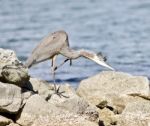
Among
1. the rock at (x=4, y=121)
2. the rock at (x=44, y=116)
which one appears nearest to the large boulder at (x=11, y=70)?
the rock at (x=44, y=116)

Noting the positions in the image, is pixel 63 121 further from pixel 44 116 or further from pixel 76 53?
pixel 76 53

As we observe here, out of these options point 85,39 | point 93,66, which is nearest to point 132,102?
point 93,66

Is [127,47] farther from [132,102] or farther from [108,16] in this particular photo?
[132,102]

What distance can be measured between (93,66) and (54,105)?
817 centimetres

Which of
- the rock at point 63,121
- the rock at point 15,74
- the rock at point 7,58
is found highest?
the rock at point 7,58

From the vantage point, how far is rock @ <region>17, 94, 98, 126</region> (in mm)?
10562

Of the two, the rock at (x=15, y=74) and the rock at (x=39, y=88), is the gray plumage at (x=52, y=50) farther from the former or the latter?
the rock at (x=15, y=74)

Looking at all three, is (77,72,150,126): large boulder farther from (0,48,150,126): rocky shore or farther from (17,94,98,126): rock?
(17,94,98,126): rock

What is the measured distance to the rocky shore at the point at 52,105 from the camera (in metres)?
10.7

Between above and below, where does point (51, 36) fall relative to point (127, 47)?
above

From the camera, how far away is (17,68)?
11094 mm

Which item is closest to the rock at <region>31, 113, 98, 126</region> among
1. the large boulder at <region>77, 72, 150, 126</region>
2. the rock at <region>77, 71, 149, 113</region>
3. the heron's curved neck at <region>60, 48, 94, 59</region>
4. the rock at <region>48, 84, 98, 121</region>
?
the rock at <region>48, 84, 98, 121</region>

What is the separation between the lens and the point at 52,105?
35.9 ft

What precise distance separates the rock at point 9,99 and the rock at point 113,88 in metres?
1.62
